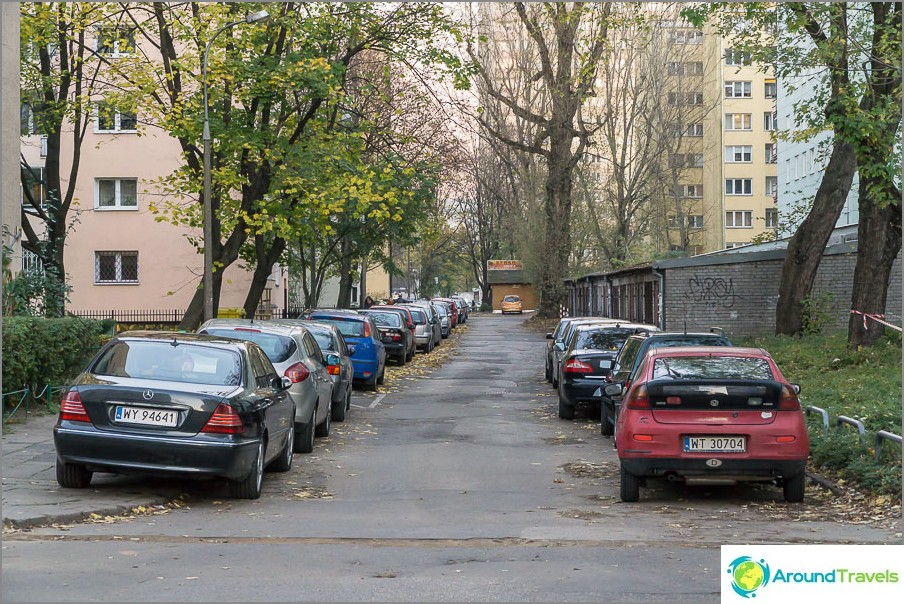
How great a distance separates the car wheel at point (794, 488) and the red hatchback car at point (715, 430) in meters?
0.01

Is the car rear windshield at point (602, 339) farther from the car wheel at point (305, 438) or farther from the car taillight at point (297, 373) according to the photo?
the car taillight at point (297, 373)

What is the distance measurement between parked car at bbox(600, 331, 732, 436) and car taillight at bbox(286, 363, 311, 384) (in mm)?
3833

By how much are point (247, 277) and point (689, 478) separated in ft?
127

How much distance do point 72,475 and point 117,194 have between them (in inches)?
1473

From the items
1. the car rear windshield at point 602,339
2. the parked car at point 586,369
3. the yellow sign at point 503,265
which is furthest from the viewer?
the yellow sign at point 503,265

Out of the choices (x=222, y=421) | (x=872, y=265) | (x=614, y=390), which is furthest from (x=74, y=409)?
(x=872, y=265)

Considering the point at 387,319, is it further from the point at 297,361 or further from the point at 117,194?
the point at 297,361

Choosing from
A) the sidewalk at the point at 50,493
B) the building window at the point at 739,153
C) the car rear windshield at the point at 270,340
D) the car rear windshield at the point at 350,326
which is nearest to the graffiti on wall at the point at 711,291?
the car rear windshield at the point at 350,326

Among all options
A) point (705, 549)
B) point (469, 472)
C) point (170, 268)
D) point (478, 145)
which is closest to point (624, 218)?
point (478, 145)

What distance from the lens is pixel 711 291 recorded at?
32.0 metres

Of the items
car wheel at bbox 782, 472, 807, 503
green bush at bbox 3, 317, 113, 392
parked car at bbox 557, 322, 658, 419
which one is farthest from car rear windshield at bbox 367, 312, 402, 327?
car wheel at bbox 782, 472, 807, 503

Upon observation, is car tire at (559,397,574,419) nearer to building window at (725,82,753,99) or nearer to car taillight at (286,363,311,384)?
car taillight at (286,363,311,384)

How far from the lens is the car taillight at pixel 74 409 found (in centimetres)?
1028

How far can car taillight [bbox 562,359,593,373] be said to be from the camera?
19.2 meters
